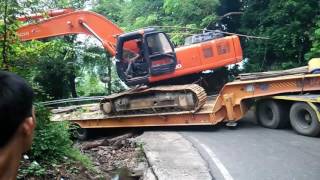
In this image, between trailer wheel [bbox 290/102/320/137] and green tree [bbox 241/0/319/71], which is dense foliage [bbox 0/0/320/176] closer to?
green tree [bbox 241/0/319/71]

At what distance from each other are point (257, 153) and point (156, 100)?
4690 millimetres

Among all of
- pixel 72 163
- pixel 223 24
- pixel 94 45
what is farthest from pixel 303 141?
pixel 94 45

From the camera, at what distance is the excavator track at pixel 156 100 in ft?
41.8

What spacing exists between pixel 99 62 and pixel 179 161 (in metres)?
16.3

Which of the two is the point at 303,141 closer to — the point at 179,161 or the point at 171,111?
the point at 179,161

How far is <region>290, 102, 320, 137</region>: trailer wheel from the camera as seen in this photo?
1072 centimetres

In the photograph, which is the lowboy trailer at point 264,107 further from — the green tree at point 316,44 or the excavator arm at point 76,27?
the green tree at point 316,44

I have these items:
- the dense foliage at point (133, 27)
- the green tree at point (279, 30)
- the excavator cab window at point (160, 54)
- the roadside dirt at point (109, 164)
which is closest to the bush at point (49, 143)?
the dense foliage at point (133, 27)

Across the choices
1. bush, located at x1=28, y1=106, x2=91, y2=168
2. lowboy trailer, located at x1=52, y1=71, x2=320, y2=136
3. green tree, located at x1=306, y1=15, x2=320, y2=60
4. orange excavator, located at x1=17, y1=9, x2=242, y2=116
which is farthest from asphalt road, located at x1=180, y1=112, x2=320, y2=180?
green tree, located at x1=306, y1=15, x2=320, y2=60

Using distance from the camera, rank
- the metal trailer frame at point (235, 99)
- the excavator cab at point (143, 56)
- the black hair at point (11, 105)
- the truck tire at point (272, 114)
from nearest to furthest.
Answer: the black hair at point (11, 105) → the metal trailer frame at point (235, 99) → the truck tire at point (272, 114) → the excavator cab at point (143, 56)

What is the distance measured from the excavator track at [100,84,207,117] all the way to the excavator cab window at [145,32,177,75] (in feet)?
1.90

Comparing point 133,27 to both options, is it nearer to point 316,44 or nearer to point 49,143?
point 316,44

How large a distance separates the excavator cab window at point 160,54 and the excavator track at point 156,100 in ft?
1.90

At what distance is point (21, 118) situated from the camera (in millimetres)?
1477
